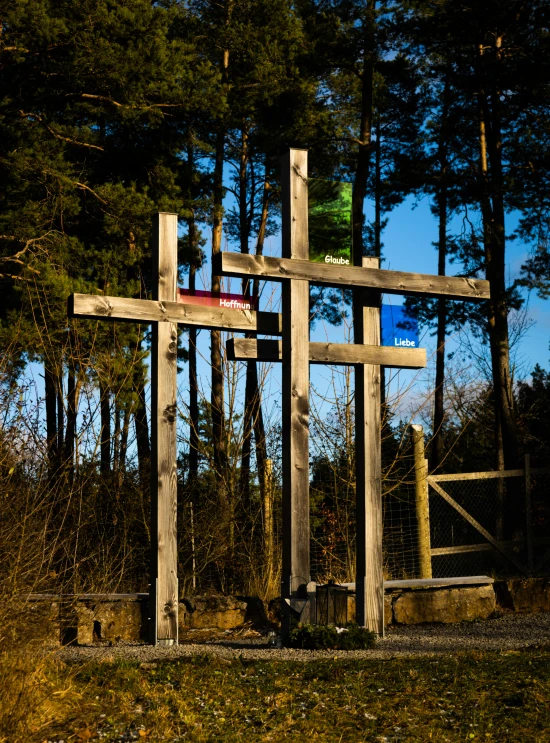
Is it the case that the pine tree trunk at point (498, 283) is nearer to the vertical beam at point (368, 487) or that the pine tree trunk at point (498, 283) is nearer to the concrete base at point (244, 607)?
the concrete base at point (244, 607)

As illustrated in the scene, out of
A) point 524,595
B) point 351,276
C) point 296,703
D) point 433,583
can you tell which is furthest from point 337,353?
point 296,703

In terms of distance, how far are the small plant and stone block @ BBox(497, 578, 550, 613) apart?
332 cm

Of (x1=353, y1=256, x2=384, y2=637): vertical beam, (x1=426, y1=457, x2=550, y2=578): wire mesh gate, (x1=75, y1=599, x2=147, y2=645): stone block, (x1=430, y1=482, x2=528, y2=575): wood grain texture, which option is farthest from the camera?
(x1=426, y1=457, x2=550, y2=578): wire mesh gate

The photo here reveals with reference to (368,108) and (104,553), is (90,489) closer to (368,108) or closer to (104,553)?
(104,553)

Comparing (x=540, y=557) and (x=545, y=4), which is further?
(x=545, y=4)

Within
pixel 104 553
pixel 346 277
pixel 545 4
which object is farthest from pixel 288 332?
pixel 545 4

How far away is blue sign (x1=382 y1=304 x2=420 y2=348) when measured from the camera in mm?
9930

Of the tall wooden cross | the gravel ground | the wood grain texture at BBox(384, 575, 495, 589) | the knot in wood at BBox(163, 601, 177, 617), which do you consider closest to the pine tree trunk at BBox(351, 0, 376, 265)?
the wood grain texture at BBox(384, 575, 495, 589)

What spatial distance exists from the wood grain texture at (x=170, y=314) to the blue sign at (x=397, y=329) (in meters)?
1.22

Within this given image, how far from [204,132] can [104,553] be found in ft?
39.9

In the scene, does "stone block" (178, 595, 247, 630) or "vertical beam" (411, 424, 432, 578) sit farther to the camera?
"vertical beam" (411, 424, 432, 578)

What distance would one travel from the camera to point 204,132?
832 inches

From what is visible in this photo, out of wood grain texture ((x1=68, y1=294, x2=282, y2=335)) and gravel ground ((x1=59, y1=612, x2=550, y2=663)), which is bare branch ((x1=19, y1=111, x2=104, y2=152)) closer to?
wood grain texture ((x1=68, y1=294, x2=282, y2=335))

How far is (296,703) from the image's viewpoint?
5.61 m
